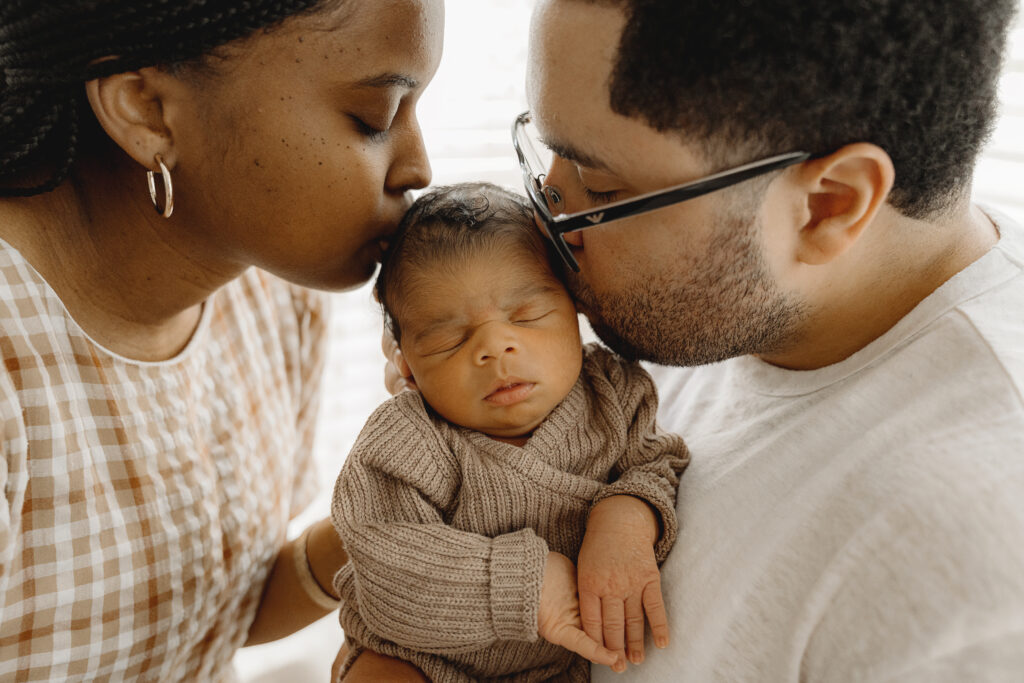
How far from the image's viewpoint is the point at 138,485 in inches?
53.9

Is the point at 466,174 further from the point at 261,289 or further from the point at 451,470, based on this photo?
the point at 451,470

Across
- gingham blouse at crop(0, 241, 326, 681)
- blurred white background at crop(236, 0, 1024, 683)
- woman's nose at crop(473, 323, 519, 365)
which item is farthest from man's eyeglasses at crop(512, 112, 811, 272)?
blurred white background at crop(236, 0, 1024, 683)

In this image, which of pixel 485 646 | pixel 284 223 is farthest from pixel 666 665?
pixel 284 223

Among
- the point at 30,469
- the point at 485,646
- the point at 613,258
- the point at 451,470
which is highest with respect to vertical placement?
the point at 613,258

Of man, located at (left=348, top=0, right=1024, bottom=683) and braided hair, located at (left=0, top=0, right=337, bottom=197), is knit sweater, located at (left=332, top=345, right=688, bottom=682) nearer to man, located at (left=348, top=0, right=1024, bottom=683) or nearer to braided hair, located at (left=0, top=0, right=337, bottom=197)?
man, located at (left=348, top=0, right=1024, bottom=683)

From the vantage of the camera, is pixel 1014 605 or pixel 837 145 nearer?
pixel 1014 605

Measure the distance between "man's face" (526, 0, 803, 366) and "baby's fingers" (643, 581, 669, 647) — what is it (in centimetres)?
37


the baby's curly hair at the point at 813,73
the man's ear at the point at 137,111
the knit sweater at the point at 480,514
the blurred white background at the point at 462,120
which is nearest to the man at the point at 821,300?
the baby's curly hair at the point at 813,73

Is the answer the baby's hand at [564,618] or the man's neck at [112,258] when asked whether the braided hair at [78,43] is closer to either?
the man's neck at [112,258]

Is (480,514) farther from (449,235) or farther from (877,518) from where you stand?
(877,518)

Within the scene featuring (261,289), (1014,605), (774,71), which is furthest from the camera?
(261,289)

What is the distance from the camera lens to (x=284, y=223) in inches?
51.9

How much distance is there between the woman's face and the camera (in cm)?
120

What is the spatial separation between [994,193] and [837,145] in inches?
45.2
